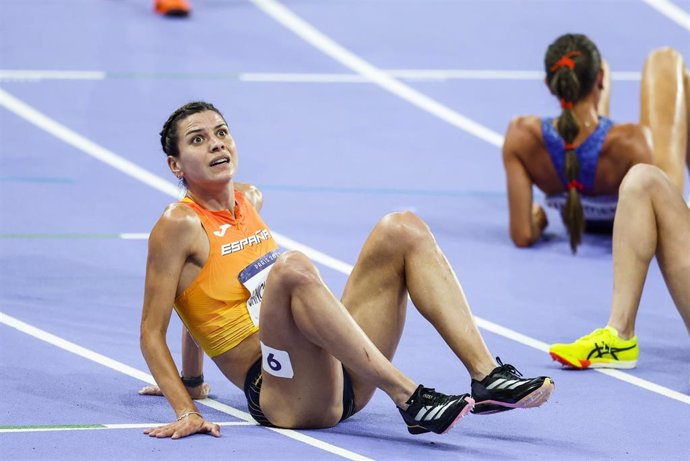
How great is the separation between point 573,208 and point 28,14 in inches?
199

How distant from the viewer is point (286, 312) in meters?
3.97

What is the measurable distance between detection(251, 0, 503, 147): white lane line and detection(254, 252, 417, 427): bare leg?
4.01 meters

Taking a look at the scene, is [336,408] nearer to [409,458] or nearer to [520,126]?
[409,458]

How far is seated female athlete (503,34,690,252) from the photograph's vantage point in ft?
20.1

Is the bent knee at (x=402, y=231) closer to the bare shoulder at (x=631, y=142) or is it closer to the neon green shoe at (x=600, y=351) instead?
the neon green shoe at (x=600, y=351)

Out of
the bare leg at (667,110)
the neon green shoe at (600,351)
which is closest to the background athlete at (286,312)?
the neon green shoe at (600,351)

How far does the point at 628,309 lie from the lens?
499 centimetres

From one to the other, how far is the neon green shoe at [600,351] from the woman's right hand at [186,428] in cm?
142

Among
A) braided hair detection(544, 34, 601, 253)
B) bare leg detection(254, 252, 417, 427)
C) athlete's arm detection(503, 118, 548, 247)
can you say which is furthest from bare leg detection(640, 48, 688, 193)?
bare leg detection(254, 252, 417, 427)

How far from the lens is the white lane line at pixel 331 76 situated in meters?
8.66

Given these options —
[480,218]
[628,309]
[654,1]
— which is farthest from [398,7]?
[628,309]

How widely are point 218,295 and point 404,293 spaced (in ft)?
1.97

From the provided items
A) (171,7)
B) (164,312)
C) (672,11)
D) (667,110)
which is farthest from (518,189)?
(171,7)

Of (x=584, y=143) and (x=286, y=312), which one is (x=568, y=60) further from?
(x=286, y=312)
